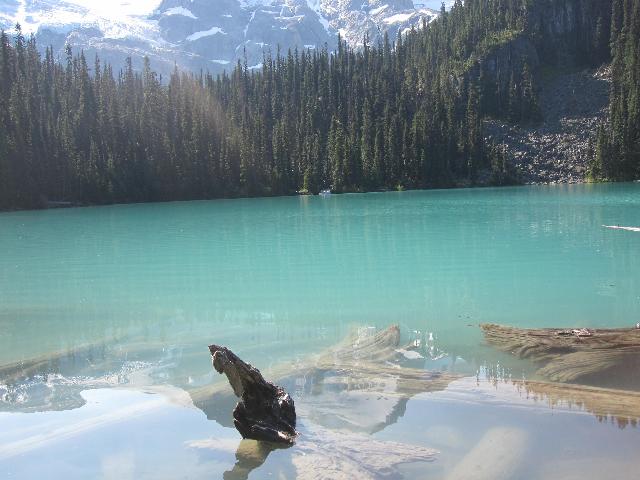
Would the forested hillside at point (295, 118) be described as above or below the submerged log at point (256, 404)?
above

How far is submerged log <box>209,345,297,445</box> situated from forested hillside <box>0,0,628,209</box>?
3667 inches

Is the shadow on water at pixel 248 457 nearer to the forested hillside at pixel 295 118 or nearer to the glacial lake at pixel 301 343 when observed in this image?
the glacial lake at pixel 301 343

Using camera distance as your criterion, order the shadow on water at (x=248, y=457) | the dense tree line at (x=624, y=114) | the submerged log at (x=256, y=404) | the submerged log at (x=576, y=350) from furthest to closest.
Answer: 1. the dense tree line at (x=624, y=114)
2. the submerged log at (x=576, y=350)
3. the submerged log at (x=256, y=404)
4. the shadow on water at (x=248, y=457)

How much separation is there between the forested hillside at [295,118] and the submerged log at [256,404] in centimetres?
9315

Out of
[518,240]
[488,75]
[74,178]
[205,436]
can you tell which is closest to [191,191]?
[74,178]

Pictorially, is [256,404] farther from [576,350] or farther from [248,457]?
[576,350]

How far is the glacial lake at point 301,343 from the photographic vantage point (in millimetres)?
7312

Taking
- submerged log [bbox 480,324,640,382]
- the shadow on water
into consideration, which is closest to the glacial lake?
the shadow on water

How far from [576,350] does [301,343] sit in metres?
5.35

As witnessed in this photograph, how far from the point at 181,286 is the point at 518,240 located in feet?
52.9

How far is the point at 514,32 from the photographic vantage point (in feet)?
494

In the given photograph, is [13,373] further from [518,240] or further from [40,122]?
[40,122]

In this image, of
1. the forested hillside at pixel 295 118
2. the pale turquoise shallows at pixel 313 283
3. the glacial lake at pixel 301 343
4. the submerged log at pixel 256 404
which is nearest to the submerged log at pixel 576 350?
the glacial lake at pixel 301 343

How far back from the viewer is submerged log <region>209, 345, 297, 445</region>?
24.9 ft
